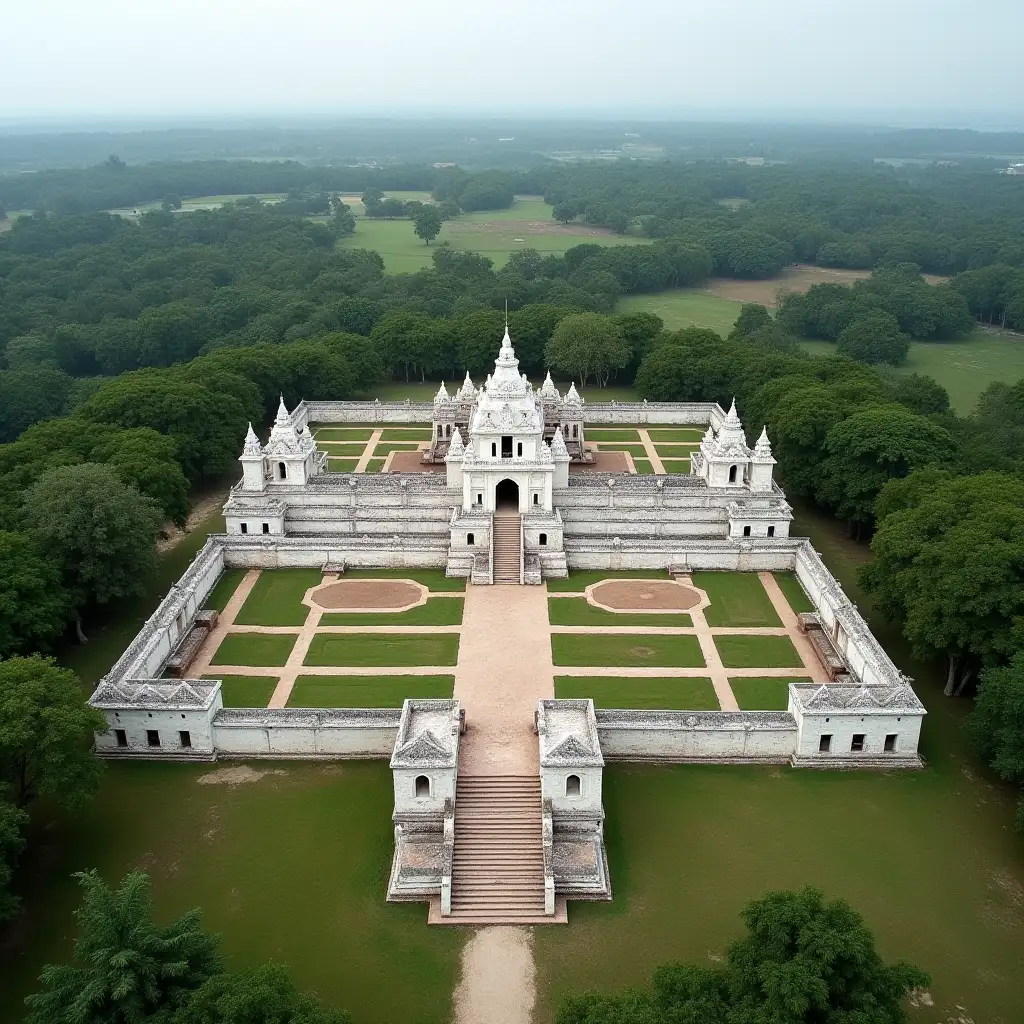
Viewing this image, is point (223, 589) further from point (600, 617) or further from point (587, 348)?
point (587, 348)

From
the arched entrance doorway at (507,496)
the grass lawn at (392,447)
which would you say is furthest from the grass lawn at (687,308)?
the arched entrance doorway at (507,496)

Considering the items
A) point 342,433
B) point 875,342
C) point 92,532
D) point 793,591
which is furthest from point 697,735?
point 875,342

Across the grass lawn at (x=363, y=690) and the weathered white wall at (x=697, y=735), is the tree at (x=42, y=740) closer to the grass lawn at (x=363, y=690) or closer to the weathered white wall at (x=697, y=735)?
the grass lawn at (x=363, y=690)

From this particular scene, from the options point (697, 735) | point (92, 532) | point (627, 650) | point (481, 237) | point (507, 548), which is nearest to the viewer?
point (697, 735)

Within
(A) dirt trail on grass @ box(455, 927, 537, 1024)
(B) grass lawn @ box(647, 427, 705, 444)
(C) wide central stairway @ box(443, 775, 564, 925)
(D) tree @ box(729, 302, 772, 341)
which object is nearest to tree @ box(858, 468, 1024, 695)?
(C) wide central stairway @ box(443, 775, 564, 925)

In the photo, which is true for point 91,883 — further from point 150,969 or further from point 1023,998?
point 1023,998

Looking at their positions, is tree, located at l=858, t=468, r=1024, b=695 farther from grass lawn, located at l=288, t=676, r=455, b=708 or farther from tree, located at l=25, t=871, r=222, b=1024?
tree, located at l=25, t=871, r=222, b=1024

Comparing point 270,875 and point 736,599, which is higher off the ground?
point 270,875

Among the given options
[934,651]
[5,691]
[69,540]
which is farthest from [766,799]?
[69,540]

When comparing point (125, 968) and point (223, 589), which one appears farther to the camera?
point (223, 589)
